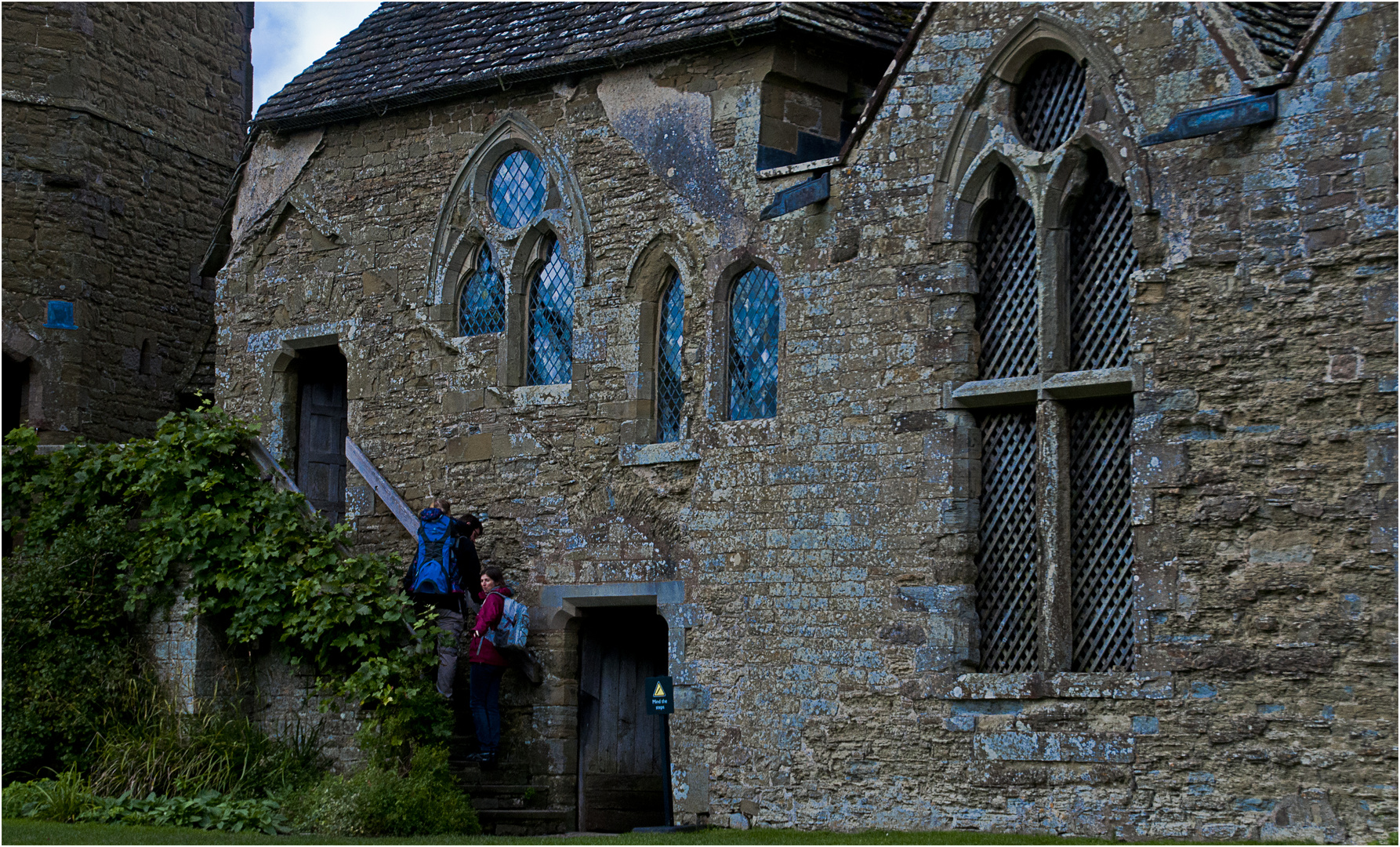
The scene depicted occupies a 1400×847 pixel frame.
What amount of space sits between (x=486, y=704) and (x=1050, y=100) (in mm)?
5812

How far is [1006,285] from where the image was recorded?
11.0m

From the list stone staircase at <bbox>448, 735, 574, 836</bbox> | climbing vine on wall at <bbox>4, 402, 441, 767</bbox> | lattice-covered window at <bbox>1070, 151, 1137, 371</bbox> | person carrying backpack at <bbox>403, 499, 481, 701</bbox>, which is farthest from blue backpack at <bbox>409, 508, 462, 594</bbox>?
lattice-covered window at <bbox>1070, 151, 1137, 371</bbox>

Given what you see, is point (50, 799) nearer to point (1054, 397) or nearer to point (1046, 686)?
point (1046, 686)

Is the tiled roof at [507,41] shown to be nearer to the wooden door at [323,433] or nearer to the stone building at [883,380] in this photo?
the stone building at [883,380]

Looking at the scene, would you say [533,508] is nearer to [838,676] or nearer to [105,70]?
[838,676]

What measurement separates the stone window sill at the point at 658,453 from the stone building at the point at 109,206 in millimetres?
6761

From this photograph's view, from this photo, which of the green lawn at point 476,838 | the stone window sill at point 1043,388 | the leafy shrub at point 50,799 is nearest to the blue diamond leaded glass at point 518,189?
the stone window sill at point 1043,388

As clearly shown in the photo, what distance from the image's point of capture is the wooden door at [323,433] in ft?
50.6

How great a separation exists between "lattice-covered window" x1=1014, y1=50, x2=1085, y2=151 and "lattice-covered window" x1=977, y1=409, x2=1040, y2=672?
171cm

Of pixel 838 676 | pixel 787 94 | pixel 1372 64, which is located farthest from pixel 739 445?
pixel 1372 64

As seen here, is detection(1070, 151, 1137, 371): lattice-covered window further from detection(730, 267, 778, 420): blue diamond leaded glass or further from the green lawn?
the green lawn

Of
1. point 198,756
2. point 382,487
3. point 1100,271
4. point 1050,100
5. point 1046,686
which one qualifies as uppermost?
point 1050,100

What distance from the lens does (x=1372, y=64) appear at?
931cm

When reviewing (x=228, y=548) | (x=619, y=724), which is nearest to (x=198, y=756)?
(x=228, y=548)
